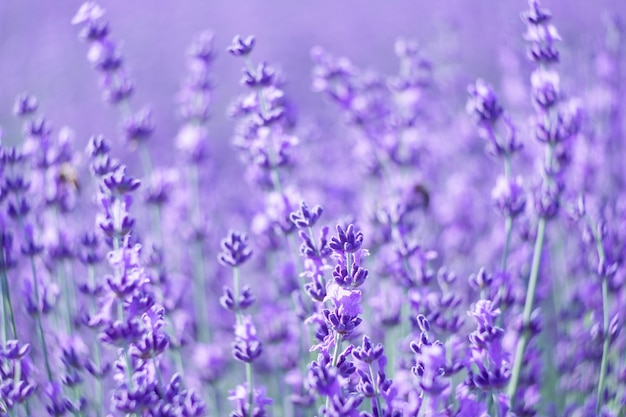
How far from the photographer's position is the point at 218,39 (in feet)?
29.6

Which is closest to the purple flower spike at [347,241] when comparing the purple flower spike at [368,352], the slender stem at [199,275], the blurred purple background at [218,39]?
the purple flower spike at [368,352]

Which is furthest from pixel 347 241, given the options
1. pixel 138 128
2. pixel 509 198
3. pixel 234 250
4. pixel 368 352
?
pixel 138 128

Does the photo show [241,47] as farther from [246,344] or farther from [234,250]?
[246,344]

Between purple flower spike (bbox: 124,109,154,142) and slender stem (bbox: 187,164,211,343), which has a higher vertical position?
purple flower spike (bbox: 124,109,154,142)

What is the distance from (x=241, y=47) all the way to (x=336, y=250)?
2.30 ft

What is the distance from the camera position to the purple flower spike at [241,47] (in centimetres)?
193

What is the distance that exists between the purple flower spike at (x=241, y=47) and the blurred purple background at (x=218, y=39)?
2.66 metres

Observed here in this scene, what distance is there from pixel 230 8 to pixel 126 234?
354 inches

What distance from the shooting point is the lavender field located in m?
1.59

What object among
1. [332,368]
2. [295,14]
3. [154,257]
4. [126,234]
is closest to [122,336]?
[126,234]

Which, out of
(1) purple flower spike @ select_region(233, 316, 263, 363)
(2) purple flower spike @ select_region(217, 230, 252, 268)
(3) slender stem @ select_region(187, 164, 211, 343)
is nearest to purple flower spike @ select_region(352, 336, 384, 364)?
(1) purple flower spike @ select_region(233, 316, 263, 363)

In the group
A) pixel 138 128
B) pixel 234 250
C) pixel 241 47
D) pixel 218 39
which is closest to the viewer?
pixel 234 250

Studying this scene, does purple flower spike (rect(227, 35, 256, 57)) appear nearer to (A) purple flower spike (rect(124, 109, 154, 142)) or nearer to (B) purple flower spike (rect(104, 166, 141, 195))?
(B) purple flower spike (rect(104, 166, 141, 195))

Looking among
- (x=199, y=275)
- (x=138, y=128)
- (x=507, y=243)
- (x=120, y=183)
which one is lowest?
(x=199, y=275)
